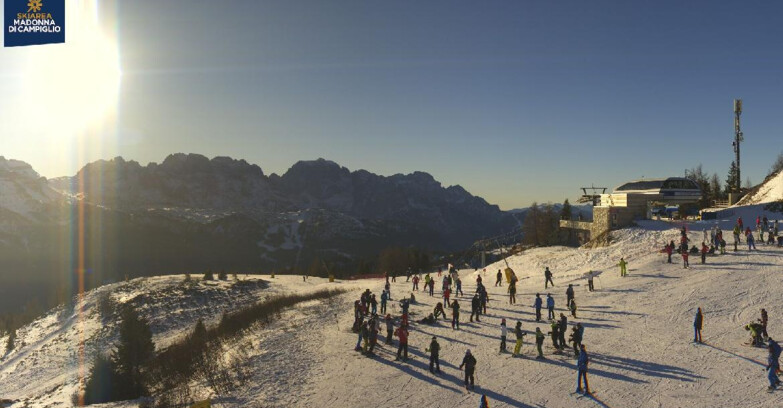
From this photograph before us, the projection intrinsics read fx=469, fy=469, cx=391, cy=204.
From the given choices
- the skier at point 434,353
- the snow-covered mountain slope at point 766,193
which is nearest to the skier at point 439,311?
the skier at point 434,353

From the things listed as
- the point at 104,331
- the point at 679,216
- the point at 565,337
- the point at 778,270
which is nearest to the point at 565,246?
the point at 679,216

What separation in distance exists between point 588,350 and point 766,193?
4624 cm

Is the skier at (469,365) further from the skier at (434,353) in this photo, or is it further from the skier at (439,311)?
the skier at (439,311)

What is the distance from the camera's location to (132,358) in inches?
1078

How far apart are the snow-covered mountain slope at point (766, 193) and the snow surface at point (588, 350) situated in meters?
14.7

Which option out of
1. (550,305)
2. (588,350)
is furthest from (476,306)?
(588,350)

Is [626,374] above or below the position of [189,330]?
above

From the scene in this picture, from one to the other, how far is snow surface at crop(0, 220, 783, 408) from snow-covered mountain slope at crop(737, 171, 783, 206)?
48.3 feet

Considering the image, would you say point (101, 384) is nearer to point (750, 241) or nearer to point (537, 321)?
point (537, 321)

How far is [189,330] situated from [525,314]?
3133 cm

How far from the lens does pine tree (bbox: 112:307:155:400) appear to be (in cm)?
2500

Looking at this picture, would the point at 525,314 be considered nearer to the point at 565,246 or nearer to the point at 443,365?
the point at 443,365

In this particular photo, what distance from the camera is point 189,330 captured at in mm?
42844

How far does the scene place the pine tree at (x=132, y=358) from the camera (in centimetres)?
2500
